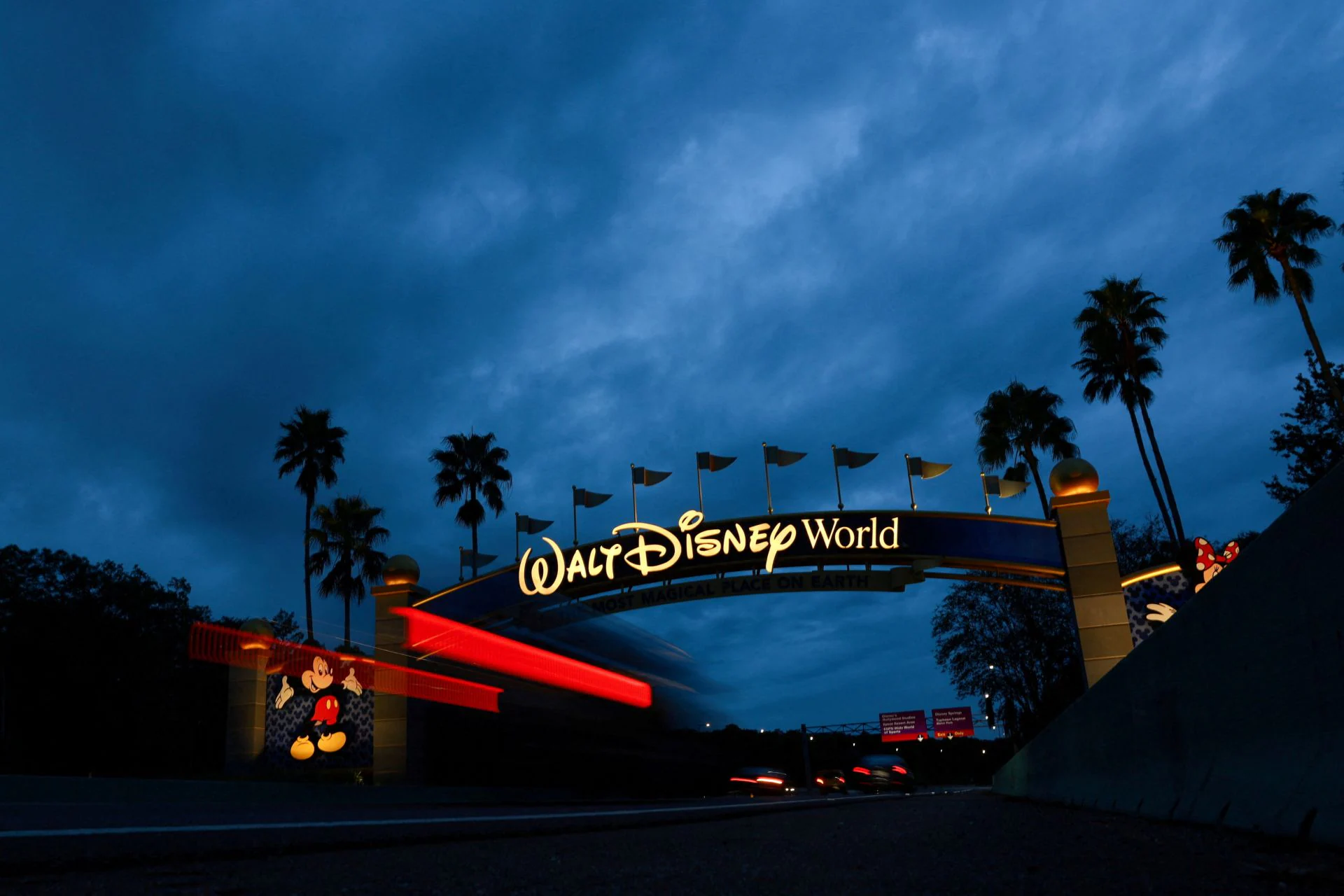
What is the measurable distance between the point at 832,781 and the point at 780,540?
496 inches

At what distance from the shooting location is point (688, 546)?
2425 cm

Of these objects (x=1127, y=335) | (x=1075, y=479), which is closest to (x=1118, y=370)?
(x=1127, y=335)

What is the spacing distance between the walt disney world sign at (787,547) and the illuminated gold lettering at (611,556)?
0.06ft

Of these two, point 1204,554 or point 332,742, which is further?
point 332,742

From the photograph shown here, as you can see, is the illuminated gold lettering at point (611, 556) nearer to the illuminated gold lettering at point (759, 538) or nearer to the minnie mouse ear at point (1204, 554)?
the illuminated gold lettering at point (759, 538)

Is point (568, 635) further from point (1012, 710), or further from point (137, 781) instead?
point (1012, 710)

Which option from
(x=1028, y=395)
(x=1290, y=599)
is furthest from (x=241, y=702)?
(x=1028, y=395)

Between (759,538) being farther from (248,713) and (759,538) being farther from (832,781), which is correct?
(248,713)

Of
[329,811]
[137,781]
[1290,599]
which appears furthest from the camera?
[137,781]

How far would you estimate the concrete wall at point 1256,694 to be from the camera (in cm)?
356

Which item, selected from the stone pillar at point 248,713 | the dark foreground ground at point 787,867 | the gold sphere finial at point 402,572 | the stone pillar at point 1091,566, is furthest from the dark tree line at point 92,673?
the dark foreground ground at point 787,867

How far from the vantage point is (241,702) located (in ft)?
88.3

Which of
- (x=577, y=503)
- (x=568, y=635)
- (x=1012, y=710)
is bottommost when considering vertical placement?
(x=1012, y=710)

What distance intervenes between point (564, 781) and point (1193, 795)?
42.3ft
